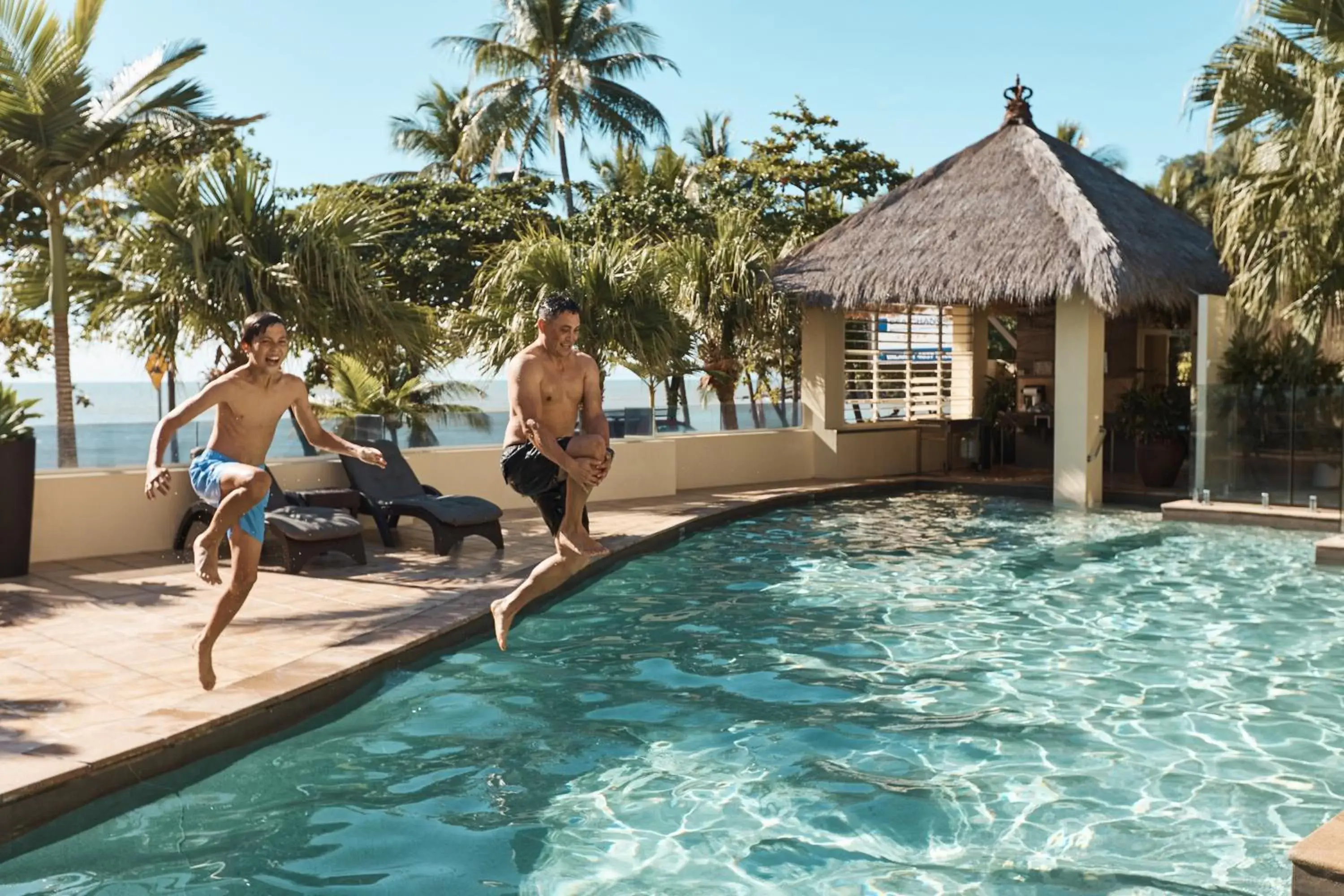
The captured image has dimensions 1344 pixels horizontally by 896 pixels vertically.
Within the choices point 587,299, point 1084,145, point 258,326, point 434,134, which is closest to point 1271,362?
point 587,299

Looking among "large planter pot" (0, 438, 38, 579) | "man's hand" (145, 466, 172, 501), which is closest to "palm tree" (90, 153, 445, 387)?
"large planter pot" (0, 438, 38, 579)

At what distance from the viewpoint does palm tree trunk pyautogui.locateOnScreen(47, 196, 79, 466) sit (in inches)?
344

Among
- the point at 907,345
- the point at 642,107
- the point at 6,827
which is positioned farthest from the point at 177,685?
the point at 642,107

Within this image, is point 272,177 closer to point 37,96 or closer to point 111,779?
point 37,96

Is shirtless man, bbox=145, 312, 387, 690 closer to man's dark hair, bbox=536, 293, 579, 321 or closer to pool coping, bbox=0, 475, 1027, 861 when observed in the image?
pool coping, bbox=0, 475, 1027, 861

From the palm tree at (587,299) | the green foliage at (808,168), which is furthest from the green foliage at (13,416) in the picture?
the green foliage at (808,168)

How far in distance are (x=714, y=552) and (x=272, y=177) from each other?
4.78 meters

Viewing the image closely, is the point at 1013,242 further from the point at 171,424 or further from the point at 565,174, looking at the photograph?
the point at 565,174

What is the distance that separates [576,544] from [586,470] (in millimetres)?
426

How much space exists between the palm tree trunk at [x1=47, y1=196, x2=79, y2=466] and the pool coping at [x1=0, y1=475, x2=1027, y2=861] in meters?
3.45

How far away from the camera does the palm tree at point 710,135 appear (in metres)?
38.8

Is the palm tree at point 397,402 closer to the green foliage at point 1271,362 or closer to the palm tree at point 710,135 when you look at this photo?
the green foliage at point 1271,362

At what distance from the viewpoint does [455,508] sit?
9.16 m

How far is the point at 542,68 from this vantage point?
2970 cm
